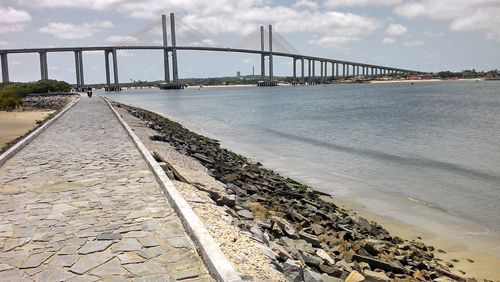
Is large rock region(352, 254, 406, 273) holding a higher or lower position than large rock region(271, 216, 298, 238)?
lower

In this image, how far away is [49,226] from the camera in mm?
5605

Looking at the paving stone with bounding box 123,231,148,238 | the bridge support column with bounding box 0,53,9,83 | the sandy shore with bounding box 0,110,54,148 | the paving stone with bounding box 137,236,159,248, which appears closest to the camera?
the paving stone with bounding box 137,236,159,248

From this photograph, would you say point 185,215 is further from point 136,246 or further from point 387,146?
point 387,146

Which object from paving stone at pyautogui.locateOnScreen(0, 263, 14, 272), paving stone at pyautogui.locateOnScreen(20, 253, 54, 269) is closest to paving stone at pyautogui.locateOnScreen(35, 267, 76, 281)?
paving stone at pyautogui.locateOnScreen(20, 253, 54, 269)

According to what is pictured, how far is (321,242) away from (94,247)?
328 centimetres

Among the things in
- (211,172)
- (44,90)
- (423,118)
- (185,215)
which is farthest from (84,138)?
(44,90)

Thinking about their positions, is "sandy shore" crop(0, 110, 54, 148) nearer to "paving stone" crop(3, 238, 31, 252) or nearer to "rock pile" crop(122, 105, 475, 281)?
"rock pile" crop(122, 105, 475, 281)

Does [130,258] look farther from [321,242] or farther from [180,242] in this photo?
[321,242]

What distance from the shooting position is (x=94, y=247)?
492 cm

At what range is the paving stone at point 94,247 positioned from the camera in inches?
190

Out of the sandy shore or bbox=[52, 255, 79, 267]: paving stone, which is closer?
bbox=[52, 255, 79, 267]: paving stone

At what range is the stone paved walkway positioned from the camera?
4383mm

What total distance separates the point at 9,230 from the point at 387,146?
752 inches

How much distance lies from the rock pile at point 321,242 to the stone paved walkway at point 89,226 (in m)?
1.04
